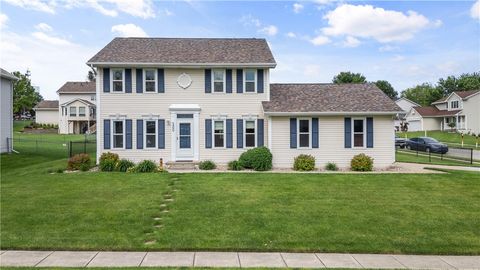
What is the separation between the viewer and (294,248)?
778 centimetres

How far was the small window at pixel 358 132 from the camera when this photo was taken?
19453 millimetres

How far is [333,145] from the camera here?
1944cm

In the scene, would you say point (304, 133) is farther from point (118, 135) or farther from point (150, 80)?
point (118, 135)

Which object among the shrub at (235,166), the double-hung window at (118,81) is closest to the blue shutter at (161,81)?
the double-hung window at (118,81)

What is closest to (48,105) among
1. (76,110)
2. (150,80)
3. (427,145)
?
(76,110)

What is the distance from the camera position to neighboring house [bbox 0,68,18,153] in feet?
78.8

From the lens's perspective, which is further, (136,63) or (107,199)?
(136,63)

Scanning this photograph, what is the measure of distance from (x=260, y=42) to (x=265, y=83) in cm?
368

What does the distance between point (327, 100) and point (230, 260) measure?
14712 millimetres

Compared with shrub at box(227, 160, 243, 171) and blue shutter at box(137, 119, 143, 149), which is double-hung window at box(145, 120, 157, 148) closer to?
blue shutter at box(137, 119, 143, 149)

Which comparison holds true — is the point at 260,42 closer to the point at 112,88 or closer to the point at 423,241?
the point at 112,88

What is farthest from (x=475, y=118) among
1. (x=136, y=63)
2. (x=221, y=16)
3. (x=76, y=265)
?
(x=76, y=265)

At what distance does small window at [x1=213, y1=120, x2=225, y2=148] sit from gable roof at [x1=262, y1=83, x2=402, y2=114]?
101 inches

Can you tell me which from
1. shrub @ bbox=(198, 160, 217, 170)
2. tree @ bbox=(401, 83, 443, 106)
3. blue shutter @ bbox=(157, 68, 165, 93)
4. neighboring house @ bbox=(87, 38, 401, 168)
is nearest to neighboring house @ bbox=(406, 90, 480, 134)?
tree @ bbox=(401, 83, 443, 106)
